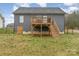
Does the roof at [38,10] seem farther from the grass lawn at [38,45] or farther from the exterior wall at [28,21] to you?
the grass lawn at [38,45]

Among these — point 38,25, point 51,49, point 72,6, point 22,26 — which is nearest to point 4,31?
point 22,26

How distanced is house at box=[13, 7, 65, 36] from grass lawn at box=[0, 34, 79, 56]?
101 mm

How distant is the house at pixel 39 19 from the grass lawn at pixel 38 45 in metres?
0.10

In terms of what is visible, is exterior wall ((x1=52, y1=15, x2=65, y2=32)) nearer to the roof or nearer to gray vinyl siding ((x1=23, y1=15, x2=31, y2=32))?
the roof

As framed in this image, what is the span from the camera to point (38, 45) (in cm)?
328

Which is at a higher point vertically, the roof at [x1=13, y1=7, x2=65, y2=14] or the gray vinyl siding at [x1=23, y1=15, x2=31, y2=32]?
the roof at [x1=13, y1=7, x2=65, y2=14]

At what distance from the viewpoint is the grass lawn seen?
3246 mm

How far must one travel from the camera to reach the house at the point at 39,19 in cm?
324

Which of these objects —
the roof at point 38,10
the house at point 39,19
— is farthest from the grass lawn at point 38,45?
the roof at point 38,10

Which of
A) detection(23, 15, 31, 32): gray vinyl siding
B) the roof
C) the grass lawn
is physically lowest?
the grass lawn

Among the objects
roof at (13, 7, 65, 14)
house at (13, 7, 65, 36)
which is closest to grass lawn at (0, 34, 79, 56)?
house at (13, 7, 65, 36)

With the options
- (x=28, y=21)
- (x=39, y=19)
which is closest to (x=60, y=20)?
(x=39, y=19)

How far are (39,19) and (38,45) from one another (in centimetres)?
37

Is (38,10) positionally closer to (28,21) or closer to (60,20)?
(28,21)
